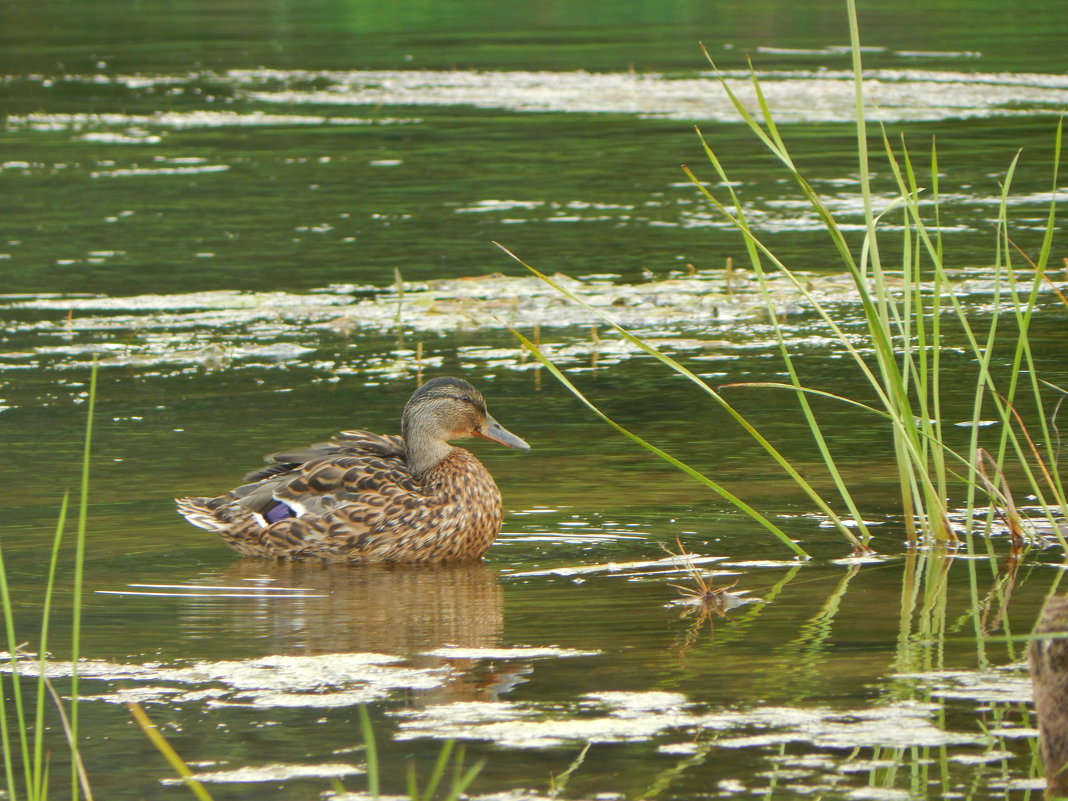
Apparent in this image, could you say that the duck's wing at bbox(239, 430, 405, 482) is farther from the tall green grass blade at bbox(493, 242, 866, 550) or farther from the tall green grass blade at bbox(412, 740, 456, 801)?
the tall green grass blade at bbox(412, 740, 456, 801)

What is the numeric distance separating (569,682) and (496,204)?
34.1ft

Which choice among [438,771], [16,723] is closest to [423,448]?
[16,723]

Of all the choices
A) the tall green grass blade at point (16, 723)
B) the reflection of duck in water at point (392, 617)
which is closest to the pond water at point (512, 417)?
the reflection of duck in water at point (392, 617)

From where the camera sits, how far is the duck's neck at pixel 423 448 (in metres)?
7.58

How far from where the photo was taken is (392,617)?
20.6 feet

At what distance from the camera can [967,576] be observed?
6.23 m

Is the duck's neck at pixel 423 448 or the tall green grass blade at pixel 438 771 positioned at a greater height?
A: the duck's neck at pixel 423 448

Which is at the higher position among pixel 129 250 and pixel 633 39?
pixel 633 39

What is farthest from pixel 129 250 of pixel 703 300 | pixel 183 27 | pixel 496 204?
pixel 183 27

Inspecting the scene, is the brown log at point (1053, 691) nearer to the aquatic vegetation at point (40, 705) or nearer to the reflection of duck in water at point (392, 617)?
the reflection of duck in water at point (392, 617)

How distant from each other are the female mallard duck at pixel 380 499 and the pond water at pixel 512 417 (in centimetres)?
13

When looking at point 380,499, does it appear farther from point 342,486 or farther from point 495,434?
point 495,434

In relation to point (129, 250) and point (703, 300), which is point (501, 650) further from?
point (129, 250)

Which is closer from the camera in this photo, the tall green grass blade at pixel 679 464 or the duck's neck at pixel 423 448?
the tall green grass blade at pixel 679 464
